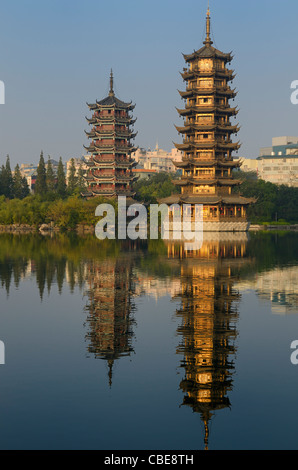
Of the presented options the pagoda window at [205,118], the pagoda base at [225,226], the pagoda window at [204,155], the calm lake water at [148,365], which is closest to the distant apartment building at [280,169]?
the pagoda window at [205,118]

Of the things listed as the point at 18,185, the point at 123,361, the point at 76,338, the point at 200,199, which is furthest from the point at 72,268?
the point at 18,185

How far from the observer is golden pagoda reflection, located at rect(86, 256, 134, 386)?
585 inches

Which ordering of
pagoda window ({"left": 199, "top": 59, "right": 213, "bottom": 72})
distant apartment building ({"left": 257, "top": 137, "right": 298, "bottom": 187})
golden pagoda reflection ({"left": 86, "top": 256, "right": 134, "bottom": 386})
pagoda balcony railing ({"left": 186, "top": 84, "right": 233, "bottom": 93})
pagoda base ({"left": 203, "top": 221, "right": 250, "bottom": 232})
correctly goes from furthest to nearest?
distant apartment building ({"left": 257, "top": 137, "right": 298, "bottom": 187}), pagoda window ({"left": 199, "top": 59, "right": 213, "bottom": 72}), pagoda balcony railing ({"left": 186, "top": 84, "right": 233, "bottom": 93}), pagoda base ({"left": 203, "top": 221, "right": 250, "bottom": 232}), golden pagoda reflection ({"left": 86, "top": 256, "right": 134, "bottom": 386})

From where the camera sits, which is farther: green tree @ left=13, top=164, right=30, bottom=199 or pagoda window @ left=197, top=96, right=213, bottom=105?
green tree @ left=13, top=164, right=30, bottom=199

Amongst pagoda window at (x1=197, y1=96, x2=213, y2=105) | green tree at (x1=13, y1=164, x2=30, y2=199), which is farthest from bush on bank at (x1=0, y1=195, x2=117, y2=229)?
pagoda window at (x1=197, y1=96, x2=213, y2=105)

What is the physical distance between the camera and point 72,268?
34312mm

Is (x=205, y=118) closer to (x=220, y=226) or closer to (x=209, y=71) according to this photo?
(x=209, y=71)

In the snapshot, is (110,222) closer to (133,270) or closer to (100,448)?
(133,270)

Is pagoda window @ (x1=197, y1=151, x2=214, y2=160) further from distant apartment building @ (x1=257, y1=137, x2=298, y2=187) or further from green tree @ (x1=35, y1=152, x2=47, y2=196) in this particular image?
distant apartment building @ (x1=257, y1=137, x2=298, y2=187)

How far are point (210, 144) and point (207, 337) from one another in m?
71.3

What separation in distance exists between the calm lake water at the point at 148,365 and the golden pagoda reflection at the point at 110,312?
0.05 meters

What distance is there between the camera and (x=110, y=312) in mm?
19891

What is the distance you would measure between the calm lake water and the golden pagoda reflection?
0.05 meters

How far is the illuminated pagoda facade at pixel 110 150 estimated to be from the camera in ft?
315
